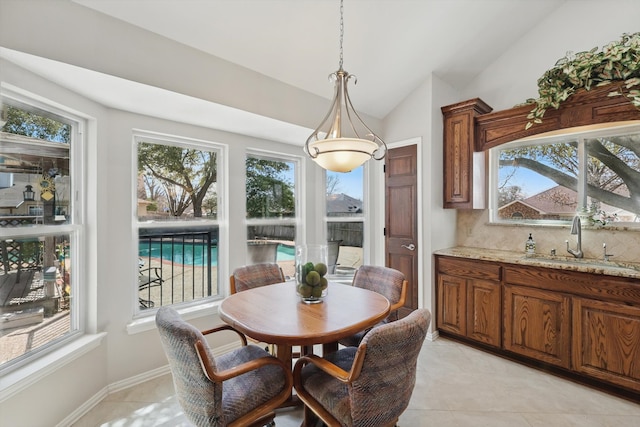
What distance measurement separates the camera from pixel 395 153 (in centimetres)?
342

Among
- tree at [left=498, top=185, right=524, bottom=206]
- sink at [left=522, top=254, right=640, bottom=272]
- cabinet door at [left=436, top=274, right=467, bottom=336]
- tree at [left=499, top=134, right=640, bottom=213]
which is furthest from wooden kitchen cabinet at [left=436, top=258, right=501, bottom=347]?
tree at [left=499, top=134, right=640, bottom=213]

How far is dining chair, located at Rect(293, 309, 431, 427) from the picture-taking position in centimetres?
120

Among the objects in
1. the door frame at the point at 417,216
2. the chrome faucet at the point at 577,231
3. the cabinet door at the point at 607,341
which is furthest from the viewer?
the door frame at the point at 417,216

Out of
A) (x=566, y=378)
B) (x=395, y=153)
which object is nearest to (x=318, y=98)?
(x=395, y=153)

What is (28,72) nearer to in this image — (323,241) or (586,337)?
(323,241)

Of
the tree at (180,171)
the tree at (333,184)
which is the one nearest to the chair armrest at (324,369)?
the tree at (180,171)

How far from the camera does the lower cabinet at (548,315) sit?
2.09 metres

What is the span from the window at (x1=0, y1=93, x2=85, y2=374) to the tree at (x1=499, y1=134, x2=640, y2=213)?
164 inches

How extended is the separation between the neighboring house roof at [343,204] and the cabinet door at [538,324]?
5.97 ft

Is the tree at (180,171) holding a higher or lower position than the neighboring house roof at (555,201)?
higher

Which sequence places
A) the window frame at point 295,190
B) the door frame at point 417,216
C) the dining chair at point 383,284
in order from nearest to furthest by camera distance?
the dining chair at point 383,284 < the door frame at point 417,216 < the window frame at point 295,190

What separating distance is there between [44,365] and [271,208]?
2.19 m

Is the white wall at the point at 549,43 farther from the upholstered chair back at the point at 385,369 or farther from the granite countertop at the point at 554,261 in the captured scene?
the upholstered chair back at the point at 385,369

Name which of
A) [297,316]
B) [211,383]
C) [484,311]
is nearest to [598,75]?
[484,311]
